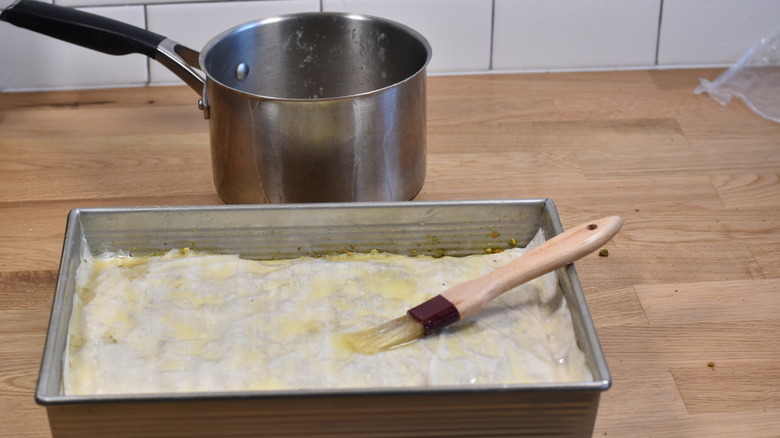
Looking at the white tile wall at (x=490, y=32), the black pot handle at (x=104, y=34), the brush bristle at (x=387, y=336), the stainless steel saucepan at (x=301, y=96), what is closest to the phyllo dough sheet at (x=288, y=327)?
the brush bristle at (x=387, y=336)

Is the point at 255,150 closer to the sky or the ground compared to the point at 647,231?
closer to the sky

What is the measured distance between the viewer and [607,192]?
103 cm

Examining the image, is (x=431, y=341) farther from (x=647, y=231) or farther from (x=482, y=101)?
(x=482, y=101)

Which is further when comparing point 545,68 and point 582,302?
point 545,68

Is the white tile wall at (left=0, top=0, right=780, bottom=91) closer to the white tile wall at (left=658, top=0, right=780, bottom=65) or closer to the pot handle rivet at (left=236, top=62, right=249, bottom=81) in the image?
the white tile wall at (left=658, top=0, right=780, bottom=65)

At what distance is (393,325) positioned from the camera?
718mm

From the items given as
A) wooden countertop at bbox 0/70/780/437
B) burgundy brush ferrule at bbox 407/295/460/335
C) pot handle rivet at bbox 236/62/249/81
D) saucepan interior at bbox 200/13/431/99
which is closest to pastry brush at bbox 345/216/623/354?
burgundy brush ferrule at bbox 407/295/460/335

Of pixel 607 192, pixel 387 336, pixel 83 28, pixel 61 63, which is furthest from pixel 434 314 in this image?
pixel 61 63

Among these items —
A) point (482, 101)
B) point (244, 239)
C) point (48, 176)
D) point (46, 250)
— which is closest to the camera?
point (244, 239)

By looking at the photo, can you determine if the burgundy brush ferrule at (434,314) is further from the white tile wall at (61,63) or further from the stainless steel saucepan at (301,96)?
the white tile wall at (61,63)

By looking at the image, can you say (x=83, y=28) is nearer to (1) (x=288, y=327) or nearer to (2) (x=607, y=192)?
(1) (x=288, y=327)

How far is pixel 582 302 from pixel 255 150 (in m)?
0.36

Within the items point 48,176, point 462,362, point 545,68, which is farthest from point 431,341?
point 545,68

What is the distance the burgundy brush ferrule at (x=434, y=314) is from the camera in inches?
28.0
